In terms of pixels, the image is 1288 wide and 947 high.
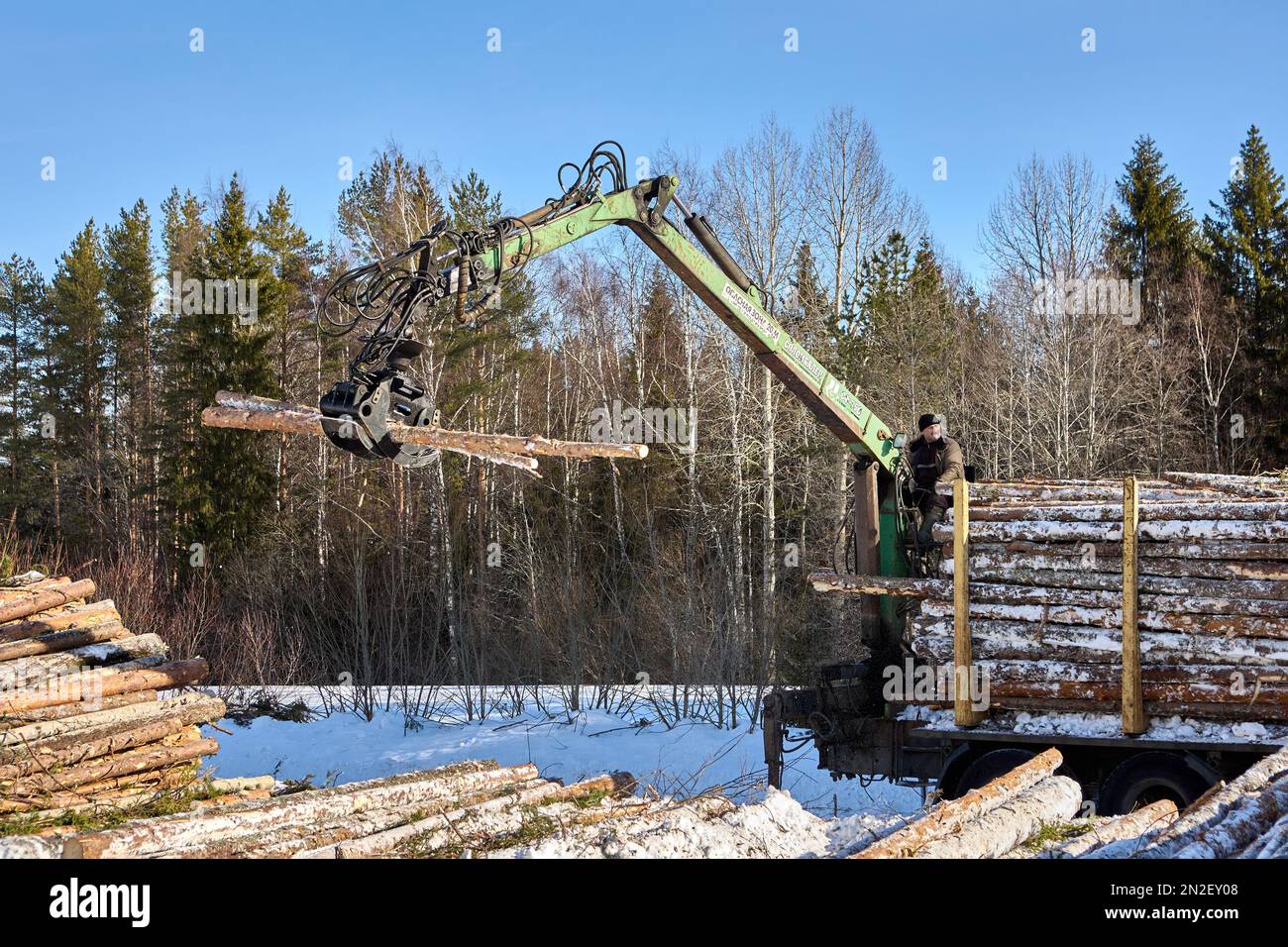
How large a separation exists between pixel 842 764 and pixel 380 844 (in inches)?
260

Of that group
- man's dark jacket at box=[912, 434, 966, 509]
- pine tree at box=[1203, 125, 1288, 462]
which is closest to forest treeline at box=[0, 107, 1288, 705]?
pine tree at box=[1203, 125, 1288, 462]

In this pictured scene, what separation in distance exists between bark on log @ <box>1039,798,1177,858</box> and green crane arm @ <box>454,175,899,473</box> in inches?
191

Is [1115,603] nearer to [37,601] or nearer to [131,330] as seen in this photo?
[37,601]

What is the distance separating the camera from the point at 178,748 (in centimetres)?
804

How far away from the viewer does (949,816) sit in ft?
16.1

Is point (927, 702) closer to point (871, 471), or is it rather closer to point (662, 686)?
point (871, 471)

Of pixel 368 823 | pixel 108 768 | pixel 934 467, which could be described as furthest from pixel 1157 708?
pixel 108 768

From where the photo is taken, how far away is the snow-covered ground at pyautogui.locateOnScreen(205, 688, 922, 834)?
1391 cm

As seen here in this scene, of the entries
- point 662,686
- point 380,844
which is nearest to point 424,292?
point 380,844

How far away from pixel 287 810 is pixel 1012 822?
340 cm

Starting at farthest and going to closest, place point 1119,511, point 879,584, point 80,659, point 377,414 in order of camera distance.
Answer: point 879,584 < point 1119,511 < point 80,659 < point 377,414

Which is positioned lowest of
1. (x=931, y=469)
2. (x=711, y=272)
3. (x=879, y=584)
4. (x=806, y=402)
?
(x=879, y=584)

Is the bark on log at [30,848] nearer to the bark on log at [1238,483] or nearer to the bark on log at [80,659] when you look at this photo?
the bark on log at [80,659]

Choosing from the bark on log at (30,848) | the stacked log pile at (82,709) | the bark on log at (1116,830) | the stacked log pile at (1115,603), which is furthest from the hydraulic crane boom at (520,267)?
the bark on log at (1116,830)
